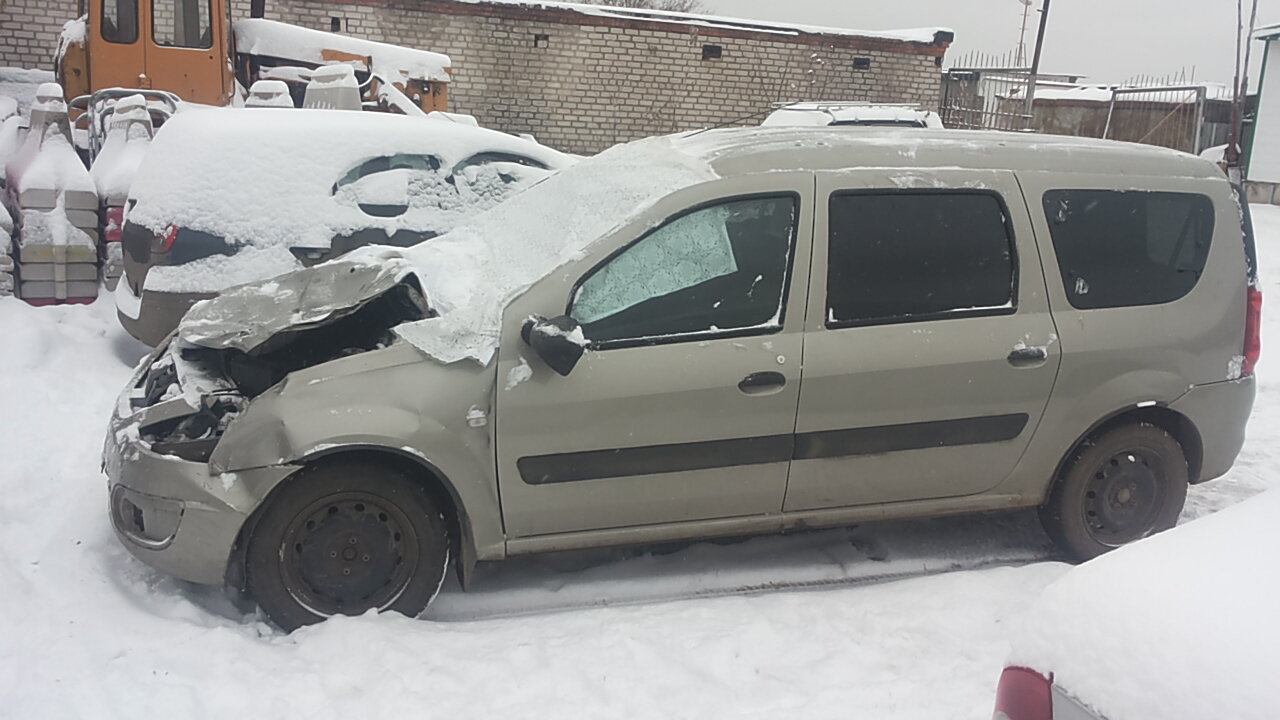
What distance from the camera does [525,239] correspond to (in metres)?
3.97

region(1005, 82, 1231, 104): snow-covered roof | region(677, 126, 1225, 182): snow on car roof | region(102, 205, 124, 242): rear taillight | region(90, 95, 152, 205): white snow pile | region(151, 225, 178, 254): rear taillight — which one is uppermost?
region(1005, 82, 1231, 104): snow-covered roof

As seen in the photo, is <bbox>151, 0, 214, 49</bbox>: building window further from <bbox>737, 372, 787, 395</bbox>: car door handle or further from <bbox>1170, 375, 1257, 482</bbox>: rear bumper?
<bbox>1170, 375, 1257, 482</bbox>: rear bumper

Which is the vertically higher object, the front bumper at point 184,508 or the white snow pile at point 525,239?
the white snow pile at point 525,239

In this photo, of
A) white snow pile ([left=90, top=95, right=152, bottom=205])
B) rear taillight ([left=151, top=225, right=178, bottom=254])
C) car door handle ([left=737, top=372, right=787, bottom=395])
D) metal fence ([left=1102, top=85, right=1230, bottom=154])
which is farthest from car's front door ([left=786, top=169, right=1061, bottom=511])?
metal fence ([left=1102, top=85, right=1230, bottom=154])

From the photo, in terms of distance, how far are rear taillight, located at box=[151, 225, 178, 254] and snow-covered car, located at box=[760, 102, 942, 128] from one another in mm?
9694

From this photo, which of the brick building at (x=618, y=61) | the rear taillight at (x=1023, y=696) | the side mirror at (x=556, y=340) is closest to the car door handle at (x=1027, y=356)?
the side mirror at (x=556, y=340)

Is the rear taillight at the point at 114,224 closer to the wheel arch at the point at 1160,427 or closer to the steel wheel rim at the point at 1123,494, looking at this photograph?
the wheel arch at the point at 1160,427

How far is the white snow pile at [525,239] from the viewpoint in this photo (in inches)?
136

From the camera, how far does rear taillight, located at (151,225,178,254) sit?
616 centimetres

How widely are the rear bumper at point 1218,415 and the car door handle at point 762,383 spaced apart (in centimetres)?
177

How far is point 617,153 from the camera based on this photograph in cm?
441

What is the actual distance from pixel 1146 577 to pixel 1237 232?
2.99 m

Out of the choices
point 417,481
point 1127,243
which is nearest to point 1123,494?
point 1127,243

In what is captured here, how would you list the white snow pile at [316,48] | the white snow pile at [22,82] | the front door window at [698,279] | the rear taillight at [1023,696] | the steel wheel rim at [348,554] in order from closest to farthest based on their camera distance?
the rear taillight at [1023,696]
the steel wheel rim at [348,554]
the front door window at [698,279]
the white snow pile at [316,48]
the white snow pile at [22,82]
